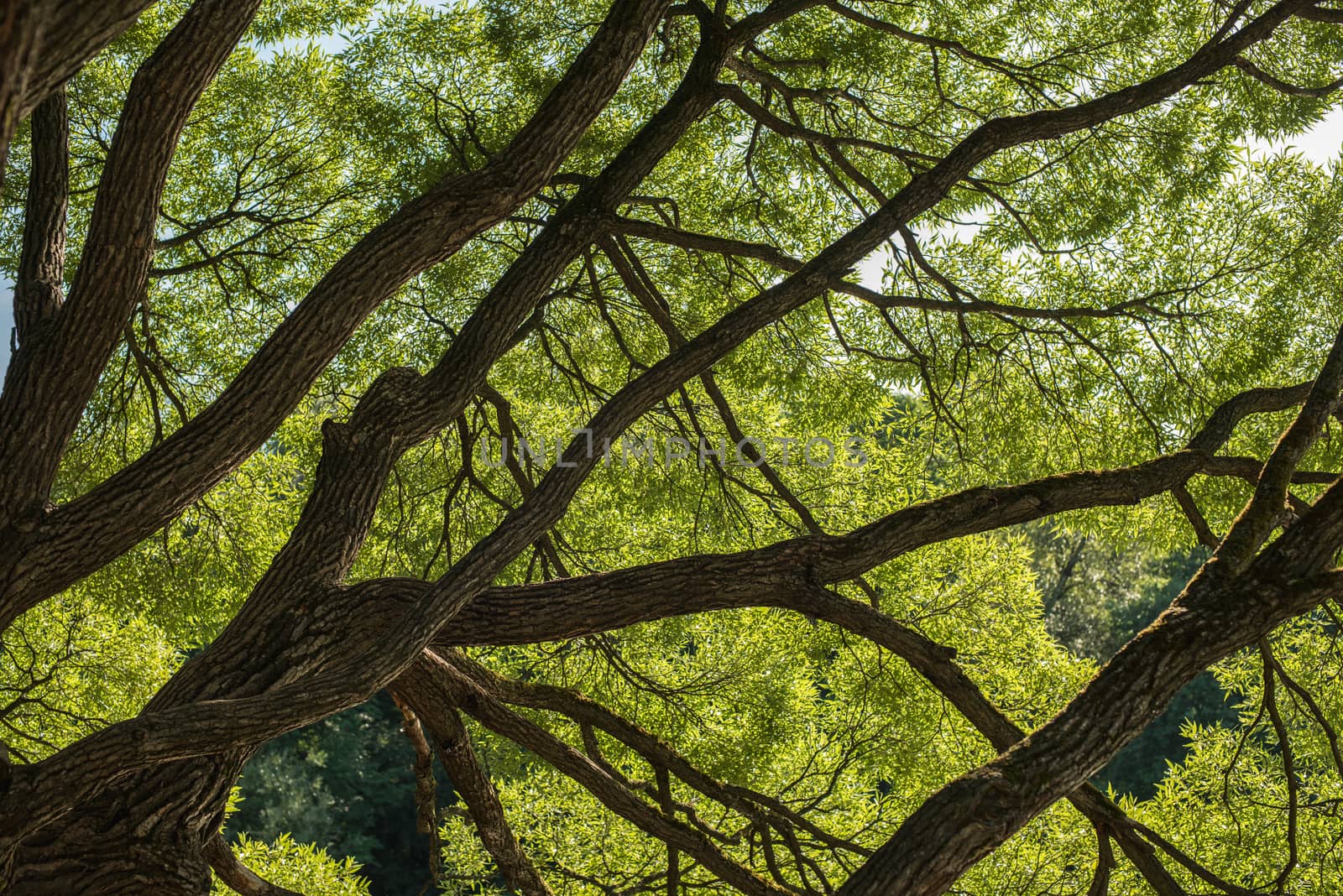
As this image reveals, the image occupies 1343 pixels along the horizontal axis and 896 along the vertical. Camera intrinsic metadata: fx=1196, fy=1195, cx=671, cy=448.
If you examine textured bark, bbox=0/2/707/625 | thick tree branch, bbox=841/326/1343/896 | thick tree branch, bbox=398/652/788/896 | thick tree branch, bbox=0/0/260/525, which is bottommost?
thick tree branch, bbox=841/326/1343/896

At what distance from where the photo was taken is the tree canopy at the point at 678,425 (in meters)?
3.38

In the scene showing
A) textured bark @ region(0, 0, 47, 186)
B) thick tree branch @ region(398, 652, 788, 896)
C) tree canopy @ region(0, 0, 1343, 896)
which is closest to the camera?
textured bark @ region(0, 0, 47, 186)

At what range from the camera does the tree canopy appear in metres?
3.38

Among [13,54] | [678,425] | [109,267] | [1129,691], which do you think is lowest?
[1129,691]

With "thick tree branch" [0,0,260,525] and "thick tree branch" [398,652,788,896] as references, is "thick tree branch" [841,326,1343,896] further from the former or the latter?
"thick tree branch" [0,0,260,525]

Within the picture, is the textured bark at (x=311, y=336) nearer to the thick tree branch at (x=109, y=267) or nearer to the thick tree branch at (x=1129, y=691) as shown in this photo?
the thick tree branch at (x=109, y=267)

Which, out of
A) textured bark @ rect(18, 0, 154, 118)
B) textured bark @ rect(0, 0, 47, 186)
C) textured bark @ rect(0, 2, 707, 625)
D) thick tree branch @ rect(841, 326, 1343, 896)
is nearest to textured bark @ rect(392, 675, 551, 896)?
textured bark @ rect(0, 2, 707, 625)

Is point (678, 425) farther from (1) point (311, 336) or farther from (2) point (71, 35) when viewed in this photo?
(2) point (71, 35)

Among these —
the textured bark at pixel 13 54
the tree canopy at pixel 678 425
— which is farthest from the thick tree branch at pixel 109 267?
the textured bark at pixel 13 54

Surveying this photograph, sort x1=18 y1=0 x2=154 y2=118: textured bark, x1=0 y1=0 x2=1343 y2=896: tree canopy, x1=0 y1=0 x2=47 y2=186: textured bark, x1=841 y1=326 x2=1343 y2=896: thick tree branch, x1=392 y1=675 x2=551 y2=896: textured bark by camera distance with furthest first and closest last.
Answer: x1=392 y1=675 x2=551 y2=896: textured bark < x1=0 y1=0 x2=1343 y2=896: tree canopy < x1=841 y1=326 x2=1343 y2=896: thick tree branch < x1=18 y1=0 x2=154 y2=118: textured bark < x1=0 y1=0 x2=47 y2=186: textured bark

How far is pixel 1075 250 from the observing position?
542cm

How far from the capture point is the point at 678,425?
20.7ft

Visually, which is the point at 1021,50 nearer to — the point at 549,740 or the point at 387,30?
the point at 387,30

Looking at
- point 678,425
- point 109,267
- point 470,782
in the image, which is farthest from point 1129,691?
point 678,425
